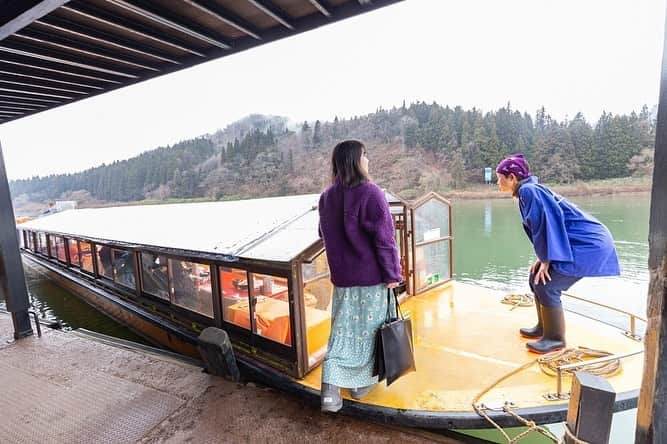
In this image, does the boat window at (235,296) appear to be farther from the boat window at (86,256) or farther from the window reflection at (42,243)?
the window reflection at (42,243)

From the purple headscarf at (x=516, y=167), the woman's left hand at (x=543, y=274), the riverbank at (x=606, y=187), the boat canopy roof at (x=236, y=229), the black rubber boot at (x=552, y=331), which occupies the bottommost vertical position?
the riverbank at (x=606, y=187)

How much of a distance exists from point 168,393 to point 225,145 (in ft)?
180

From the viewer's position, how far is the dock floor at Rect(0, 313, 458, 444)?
7.86 ft

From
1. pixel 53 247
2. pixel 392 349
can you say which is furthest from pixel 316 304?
pixel 53 247

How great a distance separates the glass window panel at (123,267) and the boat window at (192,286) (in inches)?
49.9

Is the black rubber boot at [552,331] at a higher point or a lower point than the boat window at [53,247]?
higher

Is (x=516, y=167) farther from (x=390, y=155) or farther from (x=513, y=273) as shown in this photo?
(x=390, y=155)

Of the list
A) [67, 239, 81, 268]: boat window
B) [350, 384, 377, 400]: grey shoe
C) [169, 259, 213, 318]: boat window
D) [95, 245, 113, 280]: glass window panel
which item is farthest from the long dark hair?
[67, 239, 81, 268]: boat window

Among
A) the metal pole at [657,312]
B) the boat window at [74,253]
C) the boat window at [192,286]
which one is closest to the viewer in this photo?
the metal pole at [657,312]

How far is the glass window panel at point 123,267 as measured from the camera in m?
5.13

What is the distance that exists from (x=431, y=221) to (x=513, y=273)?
7.39 metres

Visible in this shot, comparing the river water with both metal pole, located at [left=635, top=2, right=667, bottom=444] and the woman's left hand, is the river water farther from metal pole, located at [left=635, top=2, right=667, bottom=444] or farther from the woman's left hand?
metal pole, located at [left=635, top=2, right=667, bottom=444]

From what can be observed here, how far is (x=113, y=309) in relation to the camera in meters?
5.80

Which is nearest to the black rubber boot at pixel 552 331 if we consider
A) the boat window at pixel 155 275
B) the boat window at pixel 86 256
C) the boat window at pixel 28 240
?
the boat window at pixel 155 275
